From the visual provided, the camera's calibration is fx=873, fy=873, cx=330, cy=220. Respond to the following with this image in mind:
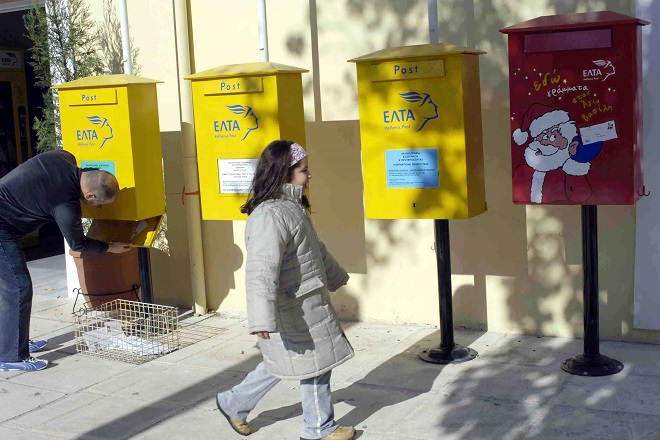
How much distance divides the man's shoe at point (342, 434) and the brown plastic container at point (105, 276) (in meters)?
3.17

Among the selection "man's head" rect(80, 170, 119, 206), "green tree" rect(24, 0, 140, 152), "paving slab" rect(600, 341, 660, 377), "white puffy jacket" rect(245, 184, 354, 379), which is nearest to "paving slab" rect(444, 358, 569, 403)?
"paving slab" rect(600, 341, 660, 377)

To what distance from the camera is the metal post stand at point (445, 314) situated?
5.77 m

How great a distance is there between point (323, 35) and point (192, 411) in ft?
10.1

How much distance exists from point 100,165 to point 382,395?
2.78 meters

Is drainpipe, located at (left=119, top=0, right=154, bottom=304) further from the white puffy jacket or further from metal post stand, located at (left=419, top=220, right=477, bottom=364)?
the white puffy jacket

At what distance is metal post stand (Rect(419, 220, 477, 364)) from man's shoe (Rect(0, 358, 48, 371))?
2.72 m

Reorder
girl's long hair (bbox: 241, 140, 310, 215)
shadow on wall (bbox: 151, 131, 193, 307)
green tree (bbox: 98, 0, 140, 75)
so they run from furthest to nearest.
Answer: green tree (bbox: 98, 0, 140, 75) → shadow on wall (bbox: 151, 131, 193, 307) → girl's long hair (bbox: 241, 140, 310, 215)

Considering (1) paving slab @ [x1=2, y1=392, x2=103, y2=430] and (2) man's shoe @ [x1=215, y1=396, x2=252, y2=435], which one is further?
(1) paving slab @ [x1=2, y1=392, x2=103, y2=430]

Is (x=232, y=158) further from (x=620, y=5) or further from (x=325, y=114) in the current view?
(x=620, y=5)

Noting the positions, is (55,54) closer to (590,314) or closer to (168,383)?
(168,383)

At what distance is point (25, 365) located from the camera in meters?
6.23

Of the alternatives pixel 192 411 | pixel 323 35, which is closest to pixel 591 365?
pixel 192 411

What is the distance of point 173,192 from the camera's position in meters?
7.64

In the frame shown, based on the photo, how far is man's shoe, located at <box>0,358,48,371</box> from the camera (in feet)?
20.4
